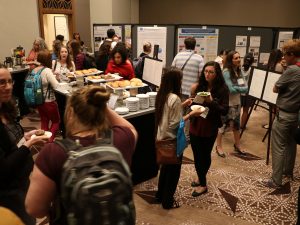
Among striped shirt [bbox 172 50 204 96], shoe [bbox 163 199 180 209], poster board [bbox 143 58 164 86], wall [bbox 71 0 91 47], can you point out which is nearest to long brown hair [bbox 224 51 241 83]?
striped shirt [bbox 172 50 204 96]

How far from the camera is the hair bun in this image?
1364 mm

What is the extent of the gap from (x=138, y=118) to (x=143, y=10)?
349 inches

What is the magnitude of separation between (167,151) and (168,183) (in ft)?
1.29

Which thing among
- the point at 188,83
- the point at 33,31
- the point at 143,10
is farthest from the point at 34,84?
the point at 143,10

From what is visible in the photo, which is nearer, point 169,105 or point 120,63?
point 169,105

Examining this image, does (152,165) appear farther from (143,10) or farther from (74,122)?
(143,10)

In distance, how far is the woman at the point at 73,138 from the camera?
124 cm

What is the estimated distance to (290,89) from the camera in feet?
9.69

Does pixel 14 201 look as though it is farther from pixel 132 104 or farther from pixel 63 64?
pixel 63 64

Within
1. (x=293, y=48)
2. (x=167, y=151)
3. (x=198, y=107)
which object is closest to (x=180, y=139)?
(x=167, y=151)

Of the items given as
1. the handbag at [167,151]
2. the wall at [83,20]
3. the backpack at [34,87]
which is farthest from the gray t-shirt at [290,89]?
the wall at [83,20]

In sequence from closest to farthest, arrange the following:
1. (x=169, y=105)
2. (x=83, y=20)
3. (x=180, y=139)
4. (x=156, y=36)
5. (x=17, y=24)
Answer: (x=169, y=105) → (x=180, y=139) → (x=156, y=36) → (x=17, y=24) → (x=83, y=20)

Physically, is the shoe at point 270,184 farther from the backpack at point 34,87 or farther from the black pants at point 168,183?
the backpack at point 34,87

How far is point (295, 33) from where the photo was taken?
6.15 meters
